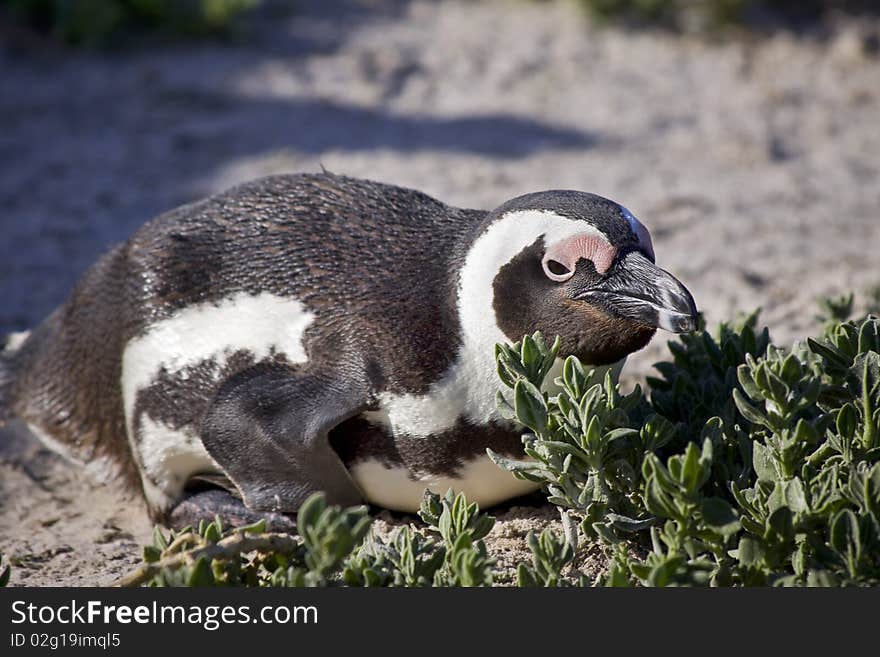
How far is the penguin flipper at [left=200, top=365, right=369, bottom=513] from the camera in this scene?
248cm

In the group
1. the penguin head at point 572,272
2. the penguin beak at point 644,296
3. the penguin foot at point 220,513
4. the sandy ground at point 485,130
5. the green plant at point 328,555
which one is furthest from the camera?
the sandy ground at point 485,130

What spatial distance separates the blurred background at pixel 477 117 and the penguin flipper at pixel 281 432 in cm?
184

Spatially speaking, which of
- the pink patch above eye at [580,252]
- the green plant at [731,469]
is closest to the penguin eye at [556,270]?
the pink patch above eye at [580,252]

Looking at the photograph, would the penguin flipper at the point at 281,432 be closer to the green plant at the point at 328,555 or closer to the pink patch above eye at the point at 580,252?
the green plant at the point at 328,555

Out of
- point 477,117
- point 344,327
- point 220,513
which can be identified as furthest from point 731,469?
point 477,117

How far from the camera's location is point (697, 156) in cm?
554

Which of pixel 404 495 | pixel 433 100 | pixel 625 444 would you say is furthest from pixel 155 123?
pixel 625 444

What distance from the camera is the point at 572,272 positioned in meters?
2.40

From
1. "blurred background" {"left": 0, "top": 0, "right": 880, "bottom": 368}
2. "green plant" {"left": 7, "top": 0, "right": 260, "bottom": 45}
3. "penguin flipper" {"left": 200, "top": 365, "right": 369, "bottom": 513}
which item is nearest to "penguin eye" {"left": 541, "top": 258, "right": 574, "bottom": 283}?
"penguin flipper" {"left": 200, "top": 365, "right": 369, "bottom": 513}

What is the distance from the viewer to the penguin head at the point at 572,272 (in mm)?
2373

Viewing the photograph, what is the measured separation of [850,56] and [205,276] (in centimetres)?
505

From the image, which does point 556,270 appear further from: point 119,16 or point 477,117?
point 119,16

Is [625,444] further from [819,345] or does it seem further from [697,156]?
[697,156]

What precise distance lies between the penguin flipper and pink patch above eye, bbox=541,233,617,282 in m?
0.53
